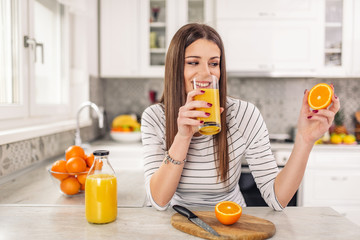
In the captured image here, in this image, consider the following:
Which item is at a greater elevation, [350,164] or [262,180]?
[262,180]

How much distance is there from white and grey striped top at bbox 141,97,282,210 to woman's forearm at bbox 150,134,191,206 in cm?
15

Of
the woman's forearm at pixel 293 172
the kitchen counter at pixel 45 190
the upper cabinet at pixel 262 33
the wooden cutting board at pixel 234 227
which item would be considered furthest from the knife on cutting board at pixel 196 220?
the upper cabinet at pixel 262 33

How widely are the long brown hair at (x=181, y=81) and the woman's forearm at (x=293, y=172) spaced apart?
25cm

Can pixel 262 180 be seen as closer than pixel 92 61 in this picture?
Yes

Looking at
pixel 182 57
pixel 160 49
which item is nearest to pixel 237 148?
pixel 182 57

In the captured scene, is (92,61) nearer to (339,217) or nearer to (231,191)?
(231,191)

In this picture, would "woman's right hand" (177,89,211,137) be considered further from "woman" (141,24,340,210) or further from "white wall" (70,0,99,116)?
"white wall" (70,0,99,116)

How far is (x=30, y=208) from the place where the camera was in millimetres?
1090

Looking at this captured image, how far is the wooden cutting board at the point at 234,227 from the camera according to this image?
32.4 inches

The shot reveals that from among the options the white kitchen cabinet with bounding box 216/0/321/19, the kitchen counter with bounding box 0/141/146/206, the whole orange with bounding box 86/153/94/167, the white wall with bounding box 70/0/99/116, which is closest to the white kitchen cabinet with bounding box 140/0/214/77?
the white kitchen cabinet with bounding box 216/0/321/19

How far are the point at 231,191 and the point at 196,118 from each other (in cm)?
53

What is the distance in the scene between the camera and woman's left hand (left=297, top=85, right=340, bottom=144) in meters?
1.01

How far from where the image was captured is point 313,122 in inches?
42.0

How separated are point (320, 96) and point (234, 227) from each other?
45cm
